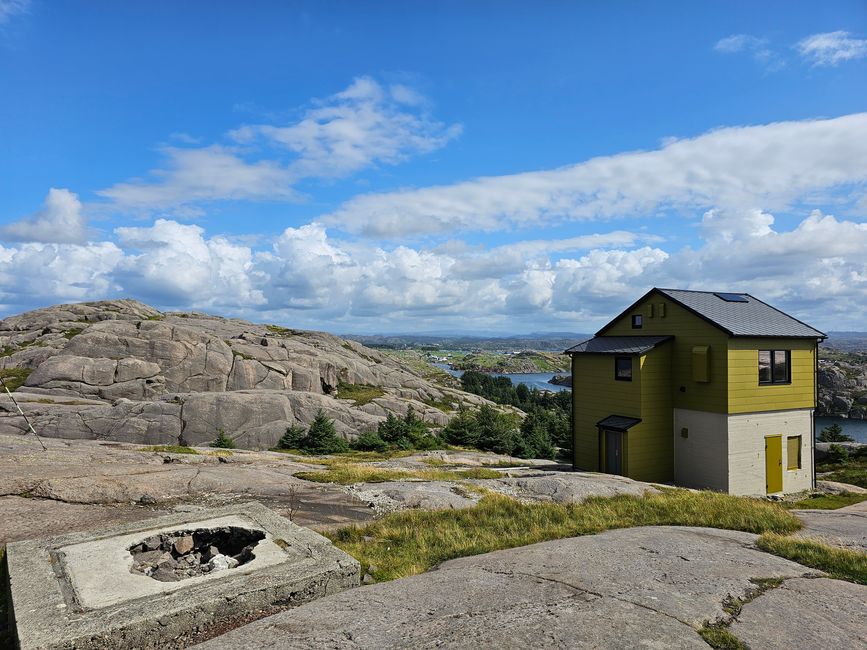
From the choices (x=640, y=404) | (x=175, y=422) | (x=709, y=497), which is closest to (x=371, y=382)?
(x=175, y=422)

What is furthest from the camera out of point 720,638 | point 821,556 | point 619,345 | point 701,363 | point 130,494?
point 619,345

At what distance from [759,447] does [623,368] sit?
697cm

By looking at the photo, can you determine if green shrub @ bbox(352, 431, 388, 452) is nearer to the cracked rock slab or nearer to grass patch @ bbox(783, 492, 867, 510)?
grass patch @ bbox(783, 492, 867, 510)

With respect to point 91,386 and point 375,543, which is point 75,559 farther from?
point 91,386

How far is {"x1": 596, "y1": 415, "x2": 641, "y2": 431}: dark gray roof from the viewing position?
24531mm

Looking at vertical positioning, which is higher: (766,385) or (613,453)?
(766,385)

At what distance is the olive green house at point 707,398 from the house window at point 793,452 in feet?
0.19

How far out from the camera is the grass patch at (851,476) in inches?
1205

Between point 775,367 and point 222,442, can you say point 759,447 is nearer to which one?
point 775,367

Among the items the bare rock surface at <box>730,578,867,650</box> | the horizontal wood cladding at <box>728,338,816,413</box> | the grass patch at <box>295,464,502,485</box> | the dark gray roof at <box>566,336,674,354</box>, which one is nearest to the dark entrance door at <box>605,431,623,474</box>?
the dark gray roof at <box>566,336,674,354</box>

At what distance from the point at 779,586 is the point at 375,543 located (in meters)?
7.57

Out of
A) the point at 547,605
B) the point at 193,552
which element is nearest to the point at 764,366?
the point at 547,605

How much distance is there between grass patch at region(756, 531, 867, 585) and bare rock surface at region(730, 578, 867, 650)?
738mm

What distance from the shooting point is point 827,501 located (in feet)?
75.7
